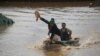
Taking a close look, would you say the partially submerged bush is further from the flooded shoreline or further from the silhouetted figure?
the flooded shoreline

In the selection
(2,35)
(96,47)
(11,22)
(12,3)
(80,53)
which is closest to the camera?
(80,53)

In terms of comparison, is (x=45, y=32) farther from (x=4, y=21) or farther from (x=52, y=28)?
(x=4, y=21)

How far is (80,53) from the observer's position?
10.7m

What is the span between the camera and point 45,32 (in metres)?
13.9

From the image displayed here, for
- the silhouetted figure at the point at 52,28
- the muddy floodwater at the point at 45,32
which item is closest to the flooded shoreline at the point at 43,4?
the muddy floodwater at the point at 45,32

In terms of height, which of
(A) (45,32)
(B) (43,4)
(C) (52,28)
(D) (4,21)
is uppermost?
(C) (52,28)

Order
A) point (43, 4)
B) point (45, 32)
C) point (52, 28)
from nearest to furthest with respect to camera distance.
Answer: point (52, 28)
point (45, 32)
point (43, 4)

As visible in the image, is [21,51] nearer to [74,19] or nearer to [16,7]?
[74,19]

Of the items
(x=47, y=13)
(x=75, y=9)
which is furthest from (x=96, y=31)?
(x=75, y=9)

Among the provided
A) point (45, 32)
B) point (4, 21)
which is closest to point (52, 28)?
point (45, 32)

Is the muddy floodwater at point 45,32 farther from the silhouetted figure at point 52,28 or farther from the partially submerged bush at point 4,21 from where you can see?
the silhouetted figure at point 52,28

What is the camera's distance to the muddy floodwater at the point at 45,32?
1091 centimetres

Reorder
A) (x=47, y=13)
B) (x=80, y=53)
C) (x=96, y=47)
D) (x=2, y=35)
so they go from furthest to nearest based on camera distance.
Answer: (x=47, y=13), (x=2, y=35), (x=96, y=47), (x=80, y=53)

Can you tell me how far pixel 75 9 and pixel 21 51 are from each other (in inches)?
410
